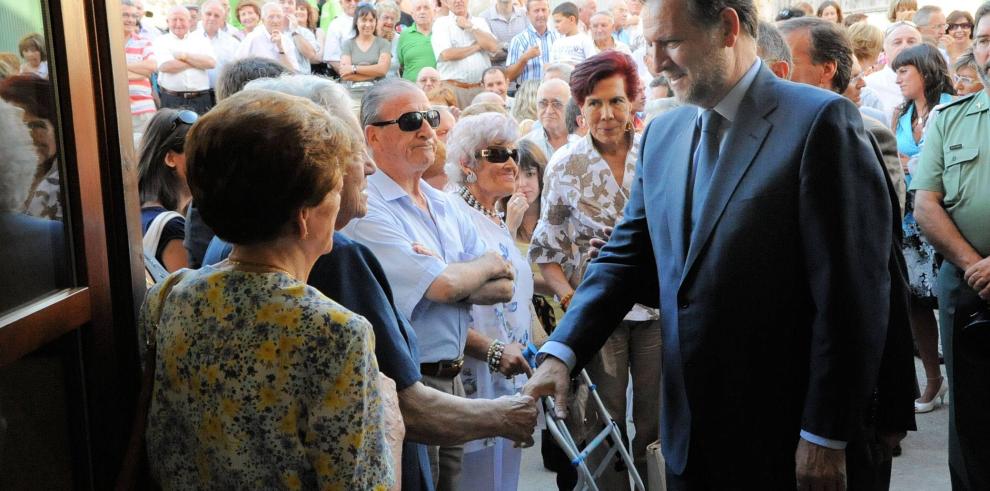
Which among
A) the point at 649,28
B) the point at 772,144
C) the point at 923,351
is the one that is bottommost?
the point at 923,351

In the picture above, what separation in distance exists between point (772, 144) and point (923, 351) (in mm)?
4677

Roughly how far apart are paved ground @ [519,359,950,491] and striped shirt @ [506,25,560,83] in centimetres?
648

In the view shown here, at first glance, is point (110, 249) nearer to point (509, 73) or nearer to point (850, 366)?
point (850, 366)

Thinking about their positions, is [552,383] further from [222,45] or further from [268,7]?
[222,45]

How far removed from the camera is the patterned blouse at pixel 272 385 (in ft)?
5.77

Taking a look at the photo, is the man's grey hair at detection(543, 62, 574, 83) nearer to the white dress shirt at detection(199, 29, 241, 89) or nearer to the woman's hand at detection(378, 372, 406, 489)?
the white dress shirt at detection(199, 29, 241, 89)

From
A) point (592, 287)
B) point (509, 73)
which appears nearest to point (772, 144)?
point (592, 287)

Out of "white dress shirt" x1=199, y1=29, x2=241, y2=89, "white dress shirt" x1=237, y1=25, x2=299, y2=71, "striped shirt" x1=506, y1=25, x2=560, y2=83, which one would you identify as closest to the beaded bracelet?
"white dress shirt" x1=237, y1=25, x2=299, y2=71

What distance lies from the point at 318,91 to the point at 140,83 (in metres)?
7.69

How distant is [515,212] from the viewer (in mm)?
5359

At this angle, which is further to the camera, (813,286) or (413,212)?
(413,212)

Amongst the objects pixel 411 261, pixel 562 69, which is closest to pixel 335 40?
pixel 562 69

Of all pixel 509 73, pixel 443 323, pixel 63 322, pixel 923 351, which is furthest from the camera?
pixel 509 73

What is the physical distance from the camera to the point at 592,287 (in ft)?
9.74
